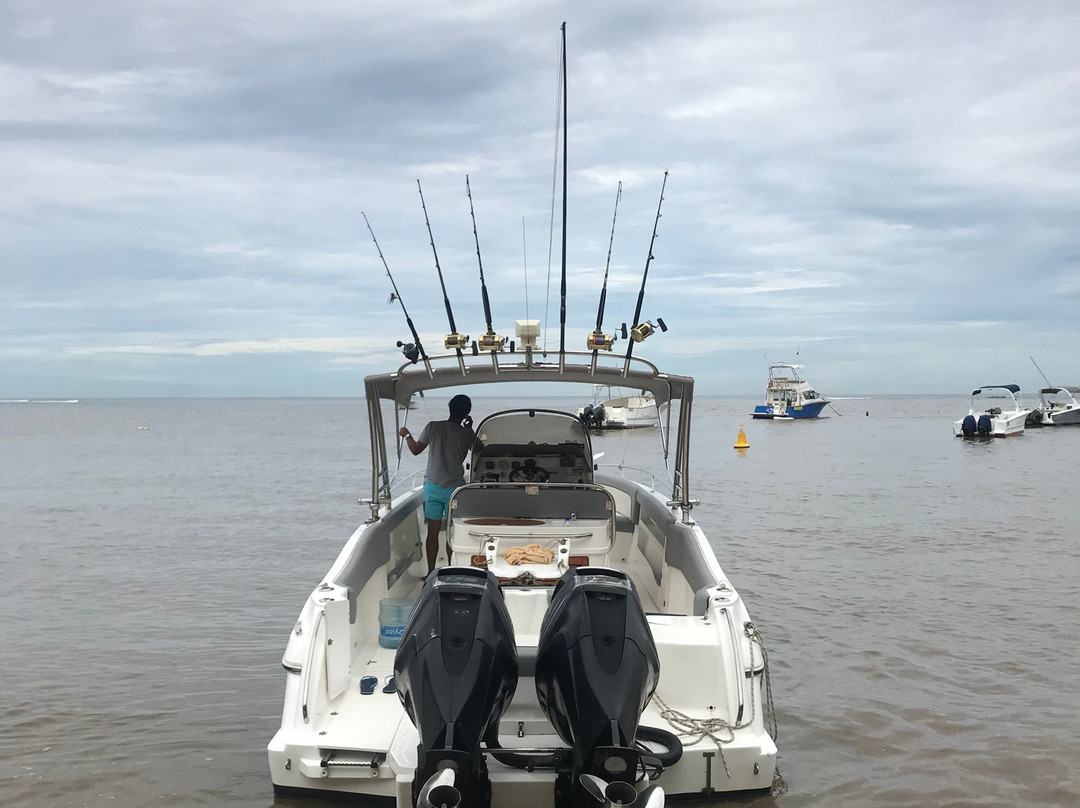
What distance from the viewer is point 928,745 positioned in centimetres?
523

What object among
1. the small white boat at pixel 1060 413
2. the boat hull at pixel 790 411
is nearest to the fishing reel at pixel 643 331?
the small white boat at pixel 1060 413

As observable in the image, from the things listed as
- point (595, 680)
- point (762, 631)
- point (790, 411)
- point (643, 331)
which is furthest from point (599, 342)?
point (790, 411)

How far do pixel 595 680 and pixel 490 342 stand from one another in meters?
2.63

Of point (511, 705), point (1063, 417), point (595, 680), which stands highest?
point (595, 680)

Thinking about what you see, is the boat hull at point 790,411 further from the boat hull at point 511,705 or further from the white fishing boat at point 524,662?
the boat hull at point 511,705

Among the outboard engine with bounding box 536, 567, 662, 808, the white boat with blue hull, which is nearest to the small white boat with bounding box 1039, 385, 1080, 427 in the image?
the white boat with blue hull

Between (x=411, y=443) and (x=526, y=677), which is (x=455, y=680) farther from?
(x=411, y=443)

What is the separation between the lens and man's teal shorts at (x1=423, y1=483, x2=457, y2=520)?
6652 millimetres

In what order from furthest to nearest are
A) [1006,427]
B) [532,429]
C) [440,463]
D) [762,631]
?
[1006,427] < [762,631] < [532,429] < [440,463]

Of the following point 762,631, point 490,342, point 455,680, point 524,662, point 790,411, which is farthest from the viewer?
point 790,411

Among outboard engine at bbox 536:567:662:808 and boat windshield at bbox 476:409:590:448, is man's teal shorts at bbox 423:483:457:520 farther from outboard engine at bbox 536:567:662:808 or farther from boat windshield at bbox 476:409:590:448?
outboard engine at bbox 536:567:662:808

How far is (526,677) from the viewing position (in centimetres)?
385

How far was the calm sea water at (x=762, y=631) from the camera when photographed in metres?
4.85

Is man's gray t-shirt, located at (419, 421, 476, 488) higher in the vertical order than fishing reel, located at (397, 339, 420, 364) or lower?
lower
